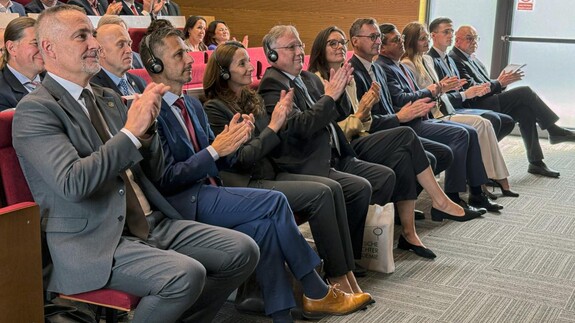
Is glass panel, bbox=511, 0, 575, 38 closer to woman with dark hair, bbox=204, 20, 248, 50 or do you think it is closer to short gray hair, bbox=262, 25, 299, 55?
woman with dark hair, bbox=204, 20, 248, 50

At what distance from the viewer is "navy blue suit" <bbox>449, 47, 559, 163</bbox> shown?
5195 millimetres

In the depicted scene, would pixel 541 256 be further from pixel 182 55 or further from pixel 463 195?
pixel 182 55

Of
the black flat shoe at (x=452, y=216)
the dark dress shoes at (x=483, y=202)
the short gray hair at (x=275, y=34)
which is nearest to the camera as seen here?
the short gray hair at (x=275, y=34)

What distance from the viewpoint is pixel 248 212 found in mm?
2486

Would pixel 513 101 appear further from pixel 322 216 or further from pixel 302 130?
pixel 322 216

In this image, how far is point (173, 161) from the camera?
8.05ft

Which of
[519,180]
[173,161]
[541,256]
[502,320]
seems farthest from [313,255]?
[519,180]

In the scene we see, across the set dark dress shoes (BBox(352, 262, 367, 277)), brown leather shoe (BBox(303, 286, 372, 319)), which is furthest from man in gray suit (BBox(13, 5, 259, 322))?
dark dress shoes (BBox(352, 262, 367, 277))

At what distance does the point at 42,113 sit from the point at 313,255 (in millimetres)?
1136

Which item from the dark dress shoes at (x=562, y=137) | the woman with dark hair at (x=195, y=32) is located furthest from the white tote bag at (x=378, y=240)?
the woman with dark hair at (x=195, y=32)

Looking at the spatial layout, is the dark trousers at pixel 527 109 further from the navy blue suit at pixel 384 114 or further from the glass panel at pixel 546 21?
the glass panel at pixel 546 21

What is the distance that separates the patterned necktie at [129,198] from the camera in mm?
2084

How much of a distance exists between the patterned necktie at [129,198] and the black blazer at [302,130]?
3.37 ft

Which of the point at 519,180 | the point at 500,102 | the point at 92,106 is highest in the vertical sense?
the point at 92,106
